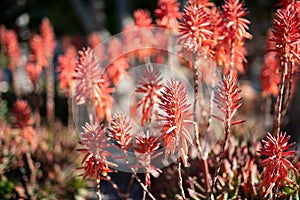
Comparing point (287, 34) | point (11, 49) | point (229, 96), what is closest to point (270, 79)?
point (287, 34)

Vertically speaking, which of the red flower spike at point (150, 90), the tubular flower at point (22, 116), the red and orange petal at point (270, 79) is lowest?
the tubular flower at point (22, 116)

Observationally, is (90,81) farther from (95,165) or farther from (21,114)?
(21,114)

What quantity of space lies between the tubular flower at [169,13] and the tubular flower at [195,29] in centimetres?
63

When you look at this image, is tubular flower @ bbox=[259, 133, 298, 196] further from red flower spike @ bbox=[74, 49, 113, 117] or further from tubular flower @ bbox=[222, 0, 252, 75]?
red flower spike @ bbox=[74, 49, 113, 117]

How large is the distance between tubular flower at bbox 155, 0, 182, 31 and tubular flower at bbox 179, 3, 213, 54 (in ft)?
2.05

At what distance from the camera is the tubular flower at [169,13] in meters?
4.20

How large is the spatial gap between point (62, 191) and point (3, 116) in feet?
→ 7.12

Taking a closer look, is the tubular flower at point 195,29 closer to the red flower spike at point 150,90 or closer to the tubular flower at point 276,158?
the red flower spike at point 150,90

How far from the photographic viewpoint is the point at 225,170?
159 inches

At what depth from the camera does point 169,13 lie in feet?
13.9

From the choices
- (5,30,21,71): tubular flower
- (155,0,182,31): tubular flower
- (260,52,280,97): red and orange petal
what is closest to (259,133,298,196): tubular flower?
(155,0,182,31): tubular flower

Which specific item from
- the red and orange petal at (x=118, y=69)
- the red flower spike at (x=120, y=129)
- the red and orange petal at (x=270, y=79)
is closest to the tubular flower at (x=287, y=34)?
the red flower spike at (x=120, y=129)

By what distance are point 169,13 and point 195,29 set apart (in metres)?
0.86

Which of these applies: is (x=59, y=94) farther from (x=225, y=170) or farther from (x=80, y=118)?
(x=225, y=170)
